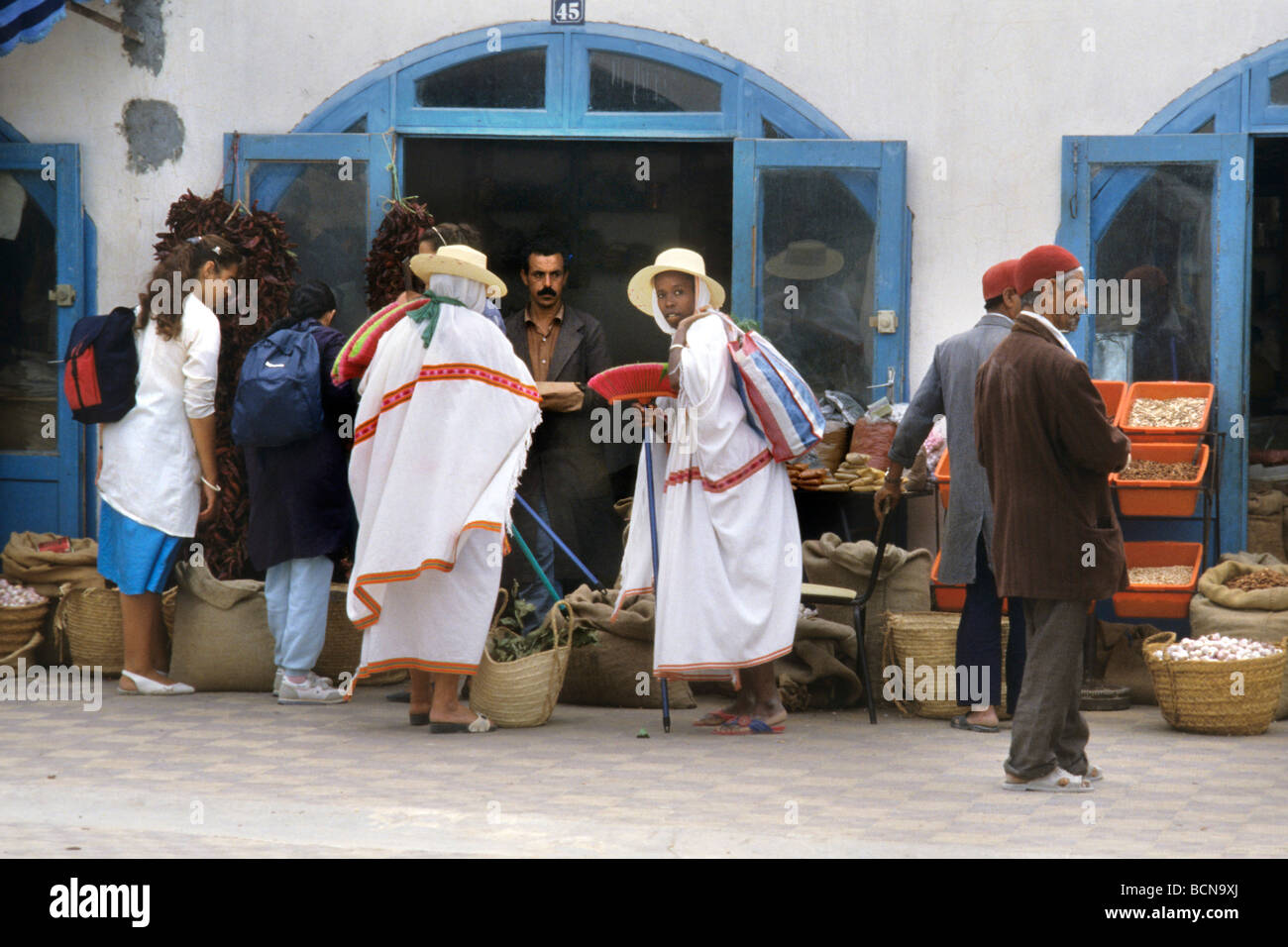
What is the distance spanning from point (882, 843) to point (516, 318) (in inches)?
178

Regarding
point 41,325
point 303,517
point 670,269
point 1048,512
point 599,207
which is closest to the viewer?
point 1048,512

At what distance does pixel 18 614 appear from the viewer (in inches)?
336

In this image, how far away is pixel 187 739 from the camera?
688cm

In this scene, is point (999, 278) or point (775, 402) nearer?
point (775, 402)

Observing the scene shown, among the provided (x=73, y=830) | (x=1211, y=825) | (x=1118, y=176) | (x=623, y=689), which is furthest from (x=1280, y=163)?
(x=73, y=830)

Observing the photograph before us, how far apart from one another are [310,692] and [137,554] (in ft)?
3.42

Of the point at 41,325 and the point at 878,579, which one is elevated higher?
the point at 41,325

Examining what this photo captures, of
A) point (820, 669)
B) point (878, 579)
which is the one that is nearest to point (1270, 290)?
point (878, 579)

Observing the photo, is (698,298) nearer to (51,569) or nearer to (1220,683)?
(1220,683)

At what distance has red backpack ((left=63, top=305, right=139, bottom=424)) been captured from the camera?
7820 mm

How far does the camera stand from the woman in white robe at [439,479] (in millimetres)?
6895

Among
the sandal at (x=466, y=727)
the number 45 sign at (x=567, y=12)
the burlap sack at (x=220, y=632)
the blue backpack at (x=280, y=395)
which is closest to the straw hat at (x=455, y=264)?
the blue backpack at (x=280, y=395)

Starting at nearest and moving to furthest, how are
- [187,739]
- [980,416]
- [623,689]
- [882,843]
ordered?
[882,843], [980,416], [187,739], [623,689]

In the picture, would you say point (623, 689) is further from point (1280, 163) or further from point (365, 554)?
point (1280, 163)
